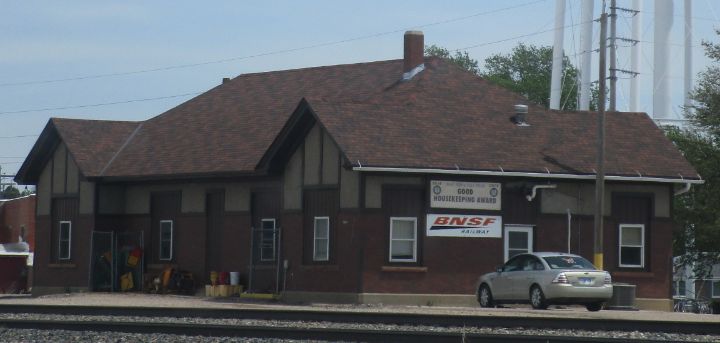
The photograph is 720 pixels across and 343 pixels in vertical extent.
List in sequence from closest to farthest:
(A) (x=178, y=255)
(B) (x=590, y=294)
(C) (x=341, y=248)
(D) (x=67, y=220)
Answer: (B) (x=590, y=294)
(C) (x=341, y=248)
(A) (x=178, y=255)
(D) (x=67, y=220)

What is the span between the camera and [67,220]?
147 ft

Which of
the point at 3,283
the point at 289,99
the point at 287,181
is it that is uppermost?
the point at 289,99

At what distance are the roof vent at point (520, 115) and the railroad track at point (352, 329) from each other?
1556cm

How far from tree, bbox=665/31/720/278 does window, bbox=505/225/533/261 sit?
40.7 feet

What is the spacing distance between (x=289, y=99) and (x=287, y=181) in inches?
235

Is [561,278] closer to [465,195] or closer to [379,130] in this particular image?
[465,195]

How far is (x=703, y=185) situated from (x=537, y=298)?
1976cm

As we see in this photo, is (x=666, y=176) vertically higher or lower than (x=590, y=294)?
higher

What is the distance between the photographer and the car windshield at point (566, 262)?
31.2m

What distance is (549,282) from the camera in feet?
100

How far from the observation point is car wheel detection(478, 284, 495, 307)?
108 feet

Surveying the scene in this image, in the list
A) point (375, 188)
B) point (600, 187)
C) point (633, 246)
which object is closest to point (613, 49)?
point (633, 246)

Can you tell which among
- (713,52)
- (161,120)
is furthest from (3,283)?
(713,52)

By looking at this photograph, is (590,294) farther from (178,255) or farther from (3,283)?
(3,283)
